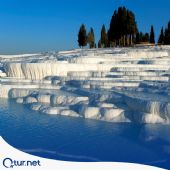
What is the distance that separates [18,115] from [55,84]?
4.93 meters

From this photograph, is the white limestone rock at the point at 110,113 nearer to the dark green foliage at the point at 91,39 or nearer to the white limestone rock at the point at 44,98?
the white limestone rock at the point at 44,98

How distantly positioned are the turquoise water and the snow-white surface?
479 millimetres

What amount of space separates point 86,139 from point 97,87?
5.52 m

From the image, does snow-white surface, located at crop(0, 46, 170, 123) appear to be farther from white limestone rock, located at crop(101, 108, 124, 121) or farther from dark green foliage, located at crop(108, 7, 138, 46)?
dark green foliage, located at crop(108, 7, 138, 46)

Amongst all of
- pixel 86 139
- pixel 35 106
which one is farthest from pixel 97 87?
pixel 86 139

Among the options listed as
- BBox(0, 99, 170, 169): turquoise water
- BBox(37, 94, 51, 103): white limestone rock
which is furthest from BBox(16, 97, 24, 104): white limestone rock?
Answer: BBox(0, 99, 170, 169): turquoise water

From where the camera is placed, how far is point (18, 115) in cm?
966

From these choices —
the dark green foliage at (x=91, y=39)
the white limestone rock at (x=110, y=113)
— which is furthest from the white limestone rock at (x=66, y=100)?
the dark green foliage at (x=91, y=39)

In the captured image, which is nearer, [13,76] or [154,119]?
[154,119]

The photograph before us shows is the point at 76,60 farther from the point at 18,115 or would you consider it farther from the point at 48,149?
the point at 48,149

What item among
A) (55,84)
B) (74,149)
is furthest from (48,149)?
(55,84)

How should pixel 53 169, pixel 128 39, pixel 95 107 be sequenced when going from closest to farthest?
pixel 53 169
pixel 95 107
pixel 128 39

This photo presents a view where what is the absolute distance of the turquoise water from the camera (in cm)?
632

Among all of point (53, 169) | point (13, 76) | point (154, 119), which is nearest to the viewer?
point (53, 169)
